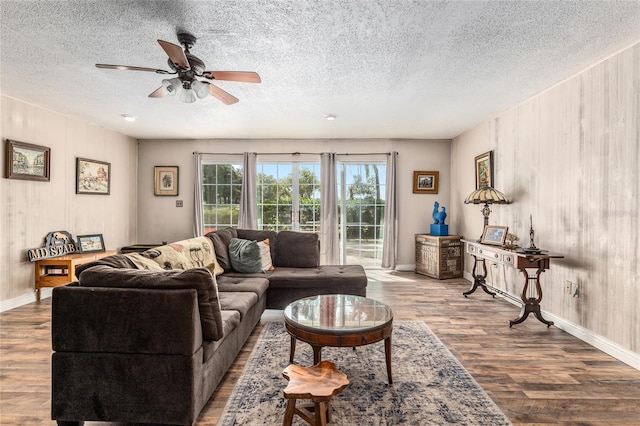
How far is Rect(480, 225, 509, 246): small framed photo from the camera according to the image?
13.1ft

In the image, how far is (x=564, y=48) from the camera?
261 cm

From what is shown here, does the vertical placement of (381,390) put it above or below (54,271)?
below

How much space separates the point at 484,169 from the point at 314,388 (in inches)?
176

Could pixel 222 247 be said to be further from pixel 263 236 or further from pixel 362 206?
pixel 362 206

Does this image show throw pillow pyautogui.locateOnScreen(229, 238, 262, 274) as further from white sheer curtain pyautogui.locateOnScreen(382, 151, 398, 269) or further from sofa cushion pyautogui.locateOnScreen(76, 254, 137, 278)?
white sheer curtain pyautogui.locateOnScreen(382, 151, 398, 269)

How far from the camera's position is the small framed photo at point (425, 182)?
20.3 feet

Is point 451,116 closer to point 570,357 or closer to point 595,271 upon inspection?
point 595,271

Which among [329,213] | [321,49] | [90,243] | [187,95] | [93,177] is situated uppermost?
[321,49]

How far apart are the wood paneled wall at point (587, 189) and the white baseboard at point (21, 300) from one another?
6221mm

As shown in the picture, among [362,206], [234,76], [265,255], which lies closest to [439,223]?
[362,206]

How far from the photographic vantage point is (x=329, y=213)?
607 centimetres

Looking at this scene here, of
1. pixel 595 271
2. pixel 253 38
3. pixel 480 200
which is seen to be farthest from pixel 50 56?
pixel 595 271

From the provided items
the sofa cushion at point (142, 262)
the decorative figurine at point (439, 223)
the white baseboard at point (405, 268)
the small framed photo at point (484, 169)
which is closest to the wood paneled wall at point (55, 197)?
the sofa cushion at point (142, 262)

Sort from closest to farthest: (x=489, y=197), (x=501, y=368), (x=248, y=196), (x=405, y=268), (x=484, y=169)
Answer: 1. (x=501, y=368)
2. (x=489, y=197)
3. (x=484, y=169)
4. (x=248, y=196)
5. (x=405, y=268)
